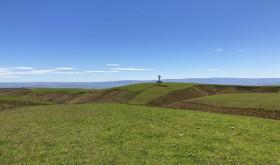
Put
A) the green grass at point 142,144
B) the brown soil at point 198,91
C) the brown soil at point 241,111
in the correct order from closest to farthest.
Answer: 1. the green grass at point 142,144
2. the brown soil at point 241,111
3. the brown soil at point 198,91

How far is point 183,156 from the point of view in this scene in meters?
9.74

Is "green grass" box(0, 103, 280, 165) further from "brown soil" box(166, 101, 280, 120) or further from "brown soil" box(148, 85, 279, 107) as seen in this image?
"brown soil" box(148, 85, 279, 107)

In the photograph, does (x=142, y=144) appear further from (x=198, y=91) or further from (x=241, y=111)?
(x=198, y=91)

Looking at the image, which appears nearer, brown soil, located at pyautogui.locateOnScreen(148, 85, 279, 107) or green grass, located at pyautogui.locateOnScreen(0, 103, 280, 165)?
green grass, located at pyautogui.locateOnScreen(0, 103, 280, 165)

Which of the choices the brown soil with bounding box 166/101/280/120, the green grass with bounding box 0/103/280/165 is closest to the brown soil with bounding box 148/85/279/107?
the brown soil with bounding box 166/101/280/120

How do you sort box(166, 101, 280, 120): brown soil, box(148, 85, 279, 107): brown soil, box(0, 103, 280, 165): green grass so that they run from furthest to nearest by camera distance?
Answer: box(148, 85, 279, 107): brown soil → box(166, 101, 280, 120): brown soil → box(0, 103, 280, 165): green grass

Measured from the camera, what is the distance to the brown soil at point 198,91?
4319 centimetres

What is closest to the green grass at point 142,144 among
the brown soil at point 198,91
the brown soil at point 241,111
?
the brown soil at point 241,111

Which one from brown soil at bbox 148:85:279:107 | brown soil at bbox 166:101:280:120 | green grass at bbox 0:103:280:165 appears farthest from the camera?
brown soil at bbox 148:85:279:107

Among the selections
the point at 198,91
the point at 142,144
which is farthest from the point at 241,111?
the point at 198,91

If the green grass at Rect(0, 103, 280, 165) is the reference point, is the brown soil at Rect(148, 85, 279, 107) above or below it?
above

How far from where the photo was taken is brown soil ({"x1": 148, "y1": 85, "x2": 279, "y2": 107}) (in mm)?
43188

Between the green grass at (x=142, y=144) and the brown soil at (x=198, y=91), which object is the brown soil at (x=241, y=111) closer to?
the brown soil at (x=198, y=91)

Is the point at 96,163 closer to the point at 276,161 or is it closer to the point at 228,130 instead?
the point at 276,161
